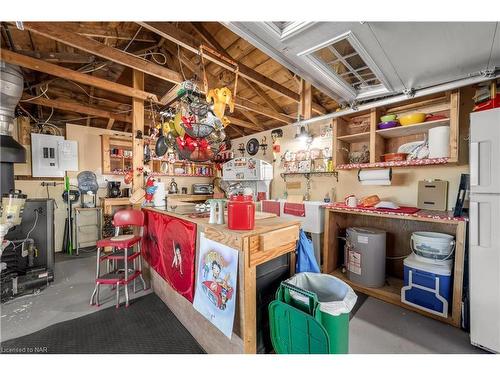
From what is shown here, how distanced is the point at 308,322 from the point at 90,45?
3.04 meters

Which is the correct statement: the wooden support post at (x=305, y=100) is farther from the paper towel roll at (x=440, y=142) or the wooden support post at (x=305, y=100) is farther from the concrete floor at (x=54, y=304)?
the concrete floor at (x=54, y=304)

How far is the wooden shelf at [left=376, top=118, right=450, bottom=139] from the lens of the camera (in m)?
2.23

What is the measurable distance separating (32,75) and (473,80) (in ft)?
18.4

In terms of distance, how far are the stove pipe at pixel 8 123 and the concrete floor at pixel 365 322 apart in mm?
1530

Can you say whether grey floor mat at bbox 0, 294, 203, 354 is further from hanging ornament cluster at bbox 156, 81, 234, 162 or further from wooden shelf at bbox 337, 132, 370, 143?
wooden shelf at bbox 337, 132, 370, 143

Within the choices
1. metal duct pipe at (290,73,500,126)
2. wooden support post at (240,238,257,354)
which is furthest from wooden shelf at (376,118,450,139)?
wooden support post at (240,238,257,354)

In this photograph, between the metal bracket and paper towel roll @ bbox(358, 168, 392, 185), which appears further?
paper towel roll @ bbox(358, 168, 392, 185)

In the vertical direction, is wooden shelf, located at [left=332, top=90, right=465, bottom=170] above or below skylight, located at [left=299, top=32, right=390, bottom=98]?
below

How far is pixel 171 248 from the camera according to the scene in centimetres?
199

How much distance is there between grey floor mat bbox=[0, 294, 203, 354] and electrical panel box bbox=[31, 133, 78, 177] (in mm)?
3472

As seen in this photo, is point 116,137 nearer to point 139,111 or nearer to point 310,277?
point 139,111

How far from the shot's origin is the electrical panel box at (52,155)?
12.7 feet

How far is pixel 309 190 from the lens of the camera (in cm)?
383
